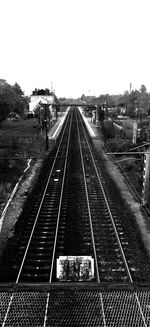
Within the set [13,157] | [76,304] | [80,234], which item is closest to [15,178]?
[13,157]

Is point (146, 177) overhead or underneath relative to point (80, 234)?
overhead

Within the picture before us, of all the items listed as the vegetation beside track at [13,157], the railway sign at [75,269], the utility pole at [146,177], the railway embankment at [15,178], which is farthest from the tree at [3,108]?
the railway sign at [75,269]

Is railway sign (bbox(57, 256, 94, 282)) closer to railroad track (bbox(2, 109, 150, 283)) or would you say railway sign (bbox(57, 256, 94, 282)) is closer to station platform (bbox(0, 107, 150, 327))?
railroad track (bbox(2, 109, 150, 283))

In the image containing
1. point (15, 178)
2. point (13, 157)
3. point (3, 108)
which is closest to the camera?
point (13, 157)

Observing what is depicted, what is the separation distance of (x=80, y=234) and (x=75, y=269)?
2749mm

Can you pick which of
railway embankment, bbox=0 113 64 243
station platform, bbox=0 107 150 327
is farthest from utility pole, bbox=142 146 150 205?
station platform, bbox=0 107 150 327

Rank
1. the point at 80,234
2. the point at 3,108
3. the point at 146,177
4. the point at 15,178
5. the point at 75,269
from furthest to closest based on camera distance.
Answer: the point at 3,108
the point at 15,178
the point at 146,177
the point at 80,234
the point at 75,269

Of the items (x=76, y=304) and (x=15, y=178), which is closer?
(x=76, y=304)

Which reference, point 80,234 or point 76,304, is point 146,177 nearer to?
point 80,234

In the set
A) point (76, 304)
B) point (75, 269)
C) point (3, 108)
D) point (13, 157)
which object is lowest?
point (75, 269)

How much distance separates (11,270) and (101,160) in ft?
60.5

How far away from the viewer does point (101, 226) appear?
42.3 feet

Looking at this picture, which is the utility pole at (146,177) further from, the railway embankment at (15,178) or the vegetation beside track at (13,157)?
the vegetation beside track at (13,157)

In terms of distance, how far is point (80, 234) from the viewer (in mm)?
12102
